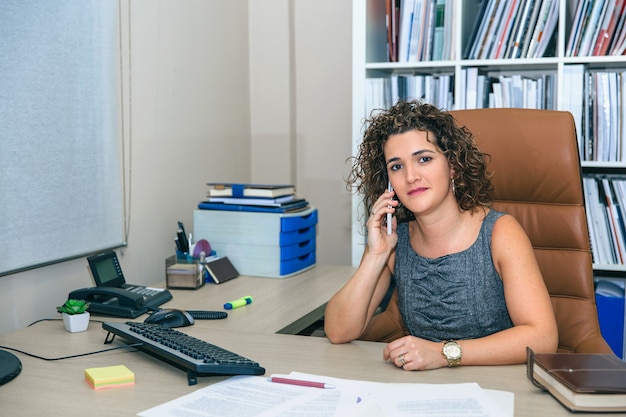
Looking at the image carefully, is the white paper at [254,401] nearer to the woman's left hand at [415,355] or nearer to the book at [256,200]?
the woman's left hand at [415,355]

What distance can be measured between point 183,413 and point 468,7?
6.80ft

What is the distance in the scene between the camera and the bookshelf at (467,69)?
255 centimetres

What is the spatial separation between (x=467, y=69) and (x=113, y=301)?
1.56m

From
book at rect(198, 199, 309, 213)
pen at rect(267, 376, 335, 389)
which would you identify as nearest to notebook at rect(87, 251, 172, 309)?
book at rect(198, 199, 309, 213)

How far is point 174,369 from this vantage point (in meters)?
1.42

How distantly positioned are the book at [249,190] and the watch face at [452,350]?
3.84 ft

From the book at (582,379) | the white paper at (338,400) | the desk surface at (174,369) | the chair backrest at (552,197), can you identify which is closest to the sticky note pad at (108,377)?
the desk surface at (174,369)

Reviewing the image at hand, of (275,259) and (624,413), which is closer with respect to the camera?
(624,413)

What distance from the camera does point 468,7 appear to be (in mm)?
2721

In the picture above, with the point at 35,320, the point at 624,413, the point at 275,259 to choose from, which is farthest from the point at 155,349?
the point at 275,259

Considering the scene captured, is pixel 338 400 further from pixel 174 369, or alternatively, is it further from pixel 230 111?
pixel 230 111

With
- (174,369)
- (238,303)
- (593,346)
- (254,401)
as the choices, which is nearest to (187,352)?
(174,369)

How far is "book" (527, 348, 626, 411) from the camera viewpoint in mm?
1162

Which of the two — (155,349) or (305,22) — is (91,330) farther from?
(305,22)
